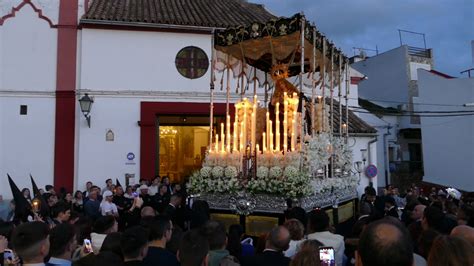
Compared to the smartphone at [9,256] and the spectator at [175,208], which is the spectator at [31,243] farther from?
the spectator at [175,208]

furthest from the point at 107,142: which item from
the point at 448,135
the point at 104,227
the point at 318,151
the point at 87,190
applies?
the point at 448,135

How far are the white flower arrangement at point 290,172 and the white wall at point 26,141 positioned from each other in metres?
7.81

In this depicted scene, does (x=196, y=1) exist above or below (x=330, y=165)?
above

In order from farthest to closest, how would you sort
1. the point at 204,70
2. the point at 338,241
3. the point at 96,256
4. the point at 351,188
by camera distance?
the point at 204,70 < the point at 351,188 < the point at 338,241 < the point at 96,256

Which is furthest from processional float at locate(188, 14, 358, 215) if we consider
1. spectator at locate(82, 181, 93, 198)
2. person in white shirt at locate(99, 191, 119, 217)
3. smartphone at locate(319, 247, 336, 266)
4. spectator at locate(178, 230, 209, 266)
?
spectator at locate(178, 230, 209, 266)

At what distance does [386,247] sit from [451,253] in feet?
2.58

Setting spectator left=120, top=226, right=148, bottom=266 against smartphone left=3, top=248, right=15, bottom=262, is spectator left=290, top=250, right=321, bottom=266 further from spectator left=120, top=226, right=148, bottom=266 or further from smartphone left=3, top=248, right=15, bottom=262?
smartphone left=3, top=248, right=15, bottom=262

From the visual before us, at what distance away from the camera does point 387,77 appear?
94.6ft

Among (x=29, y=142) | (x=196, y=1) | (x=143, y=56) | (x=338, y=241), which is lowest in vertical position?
(x=338, y=241)

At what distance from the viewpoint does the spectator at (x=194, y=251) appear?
3.58 m

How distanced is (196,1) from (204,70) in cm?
416

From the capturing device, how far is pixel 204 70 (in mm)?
14391

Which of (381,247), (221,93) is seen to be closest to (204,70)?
(221,93)

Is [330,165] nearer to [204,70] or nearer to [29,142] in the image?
[204,70]
